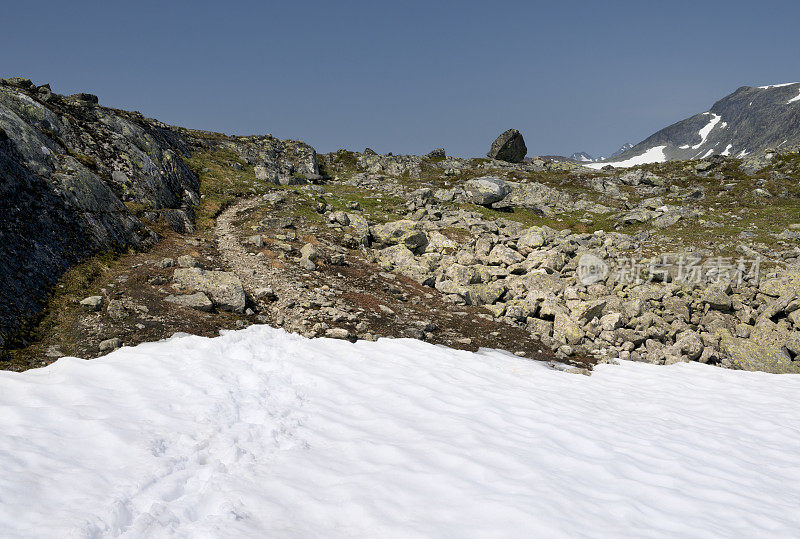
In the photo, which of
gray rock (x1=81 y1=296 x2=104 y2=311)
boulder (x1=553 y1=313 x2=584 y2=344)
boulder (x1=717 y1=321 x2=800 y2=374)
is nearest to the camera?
gray rock (x1=81 y1=296 x2=104 y2=311)

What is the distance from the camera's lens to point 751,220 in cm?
3725

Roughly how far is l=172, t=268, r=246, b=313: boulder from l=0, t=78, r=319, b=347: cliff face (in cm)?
396

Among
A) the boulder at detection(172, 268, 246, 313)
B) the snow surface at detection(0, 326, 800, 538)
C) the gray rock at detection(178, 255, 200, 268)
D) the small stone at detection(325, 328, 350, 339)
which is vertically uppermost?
the gray rock at detection(178, 255, 200, 268)

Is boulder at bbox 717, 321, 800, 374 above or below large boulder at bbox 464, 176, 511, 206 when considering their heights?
below

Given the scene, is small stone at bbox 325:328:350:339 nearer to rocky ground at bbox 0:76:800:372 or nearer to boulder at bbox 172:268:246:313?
rocky ground at bbox 0:76:800:372

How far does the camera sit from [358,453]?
7.18m

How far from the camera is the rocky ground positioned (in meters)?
13.8

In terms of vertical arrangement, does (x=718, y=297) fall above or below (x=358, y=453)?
above

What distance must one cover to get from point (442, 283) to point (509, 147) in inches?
3487

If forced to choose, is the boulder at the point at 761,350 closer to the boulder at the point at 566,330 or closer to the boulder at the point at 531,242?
the boulder at the point at 566,330

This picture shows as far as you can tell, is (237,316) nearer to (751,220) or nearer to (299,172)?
(751,220)

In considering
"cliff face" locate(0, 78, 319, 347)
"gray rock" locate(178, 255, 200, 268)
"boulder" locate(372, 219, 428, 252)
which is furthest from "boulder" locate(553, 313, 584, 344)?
"cliff face" locate(0, 78, 319, 347)

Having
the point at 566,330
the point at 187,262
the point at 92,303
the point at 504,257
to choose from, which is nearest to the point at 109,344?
the point at 92,303

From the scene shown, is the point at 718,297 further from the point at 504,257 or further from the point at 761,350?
the point at 504,257
